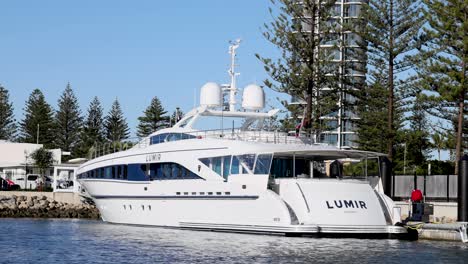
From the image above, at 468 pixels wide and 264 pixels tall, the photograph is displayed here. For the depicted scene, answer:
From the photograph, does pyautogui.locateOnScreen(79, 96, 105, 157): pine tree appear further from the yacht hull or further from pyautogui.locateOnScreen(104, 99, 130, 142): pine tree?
the yacht hull

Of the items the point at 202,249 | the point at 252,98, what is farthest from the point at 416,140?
the point at 202,249

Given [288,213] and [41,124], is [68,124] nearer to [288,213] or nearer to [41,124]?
[41,124]

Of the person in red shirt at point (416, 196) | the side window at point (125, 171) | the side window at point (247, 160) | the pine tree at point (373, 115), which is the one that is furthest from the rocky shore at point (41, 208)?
the person in red shirt at point (416, 196)

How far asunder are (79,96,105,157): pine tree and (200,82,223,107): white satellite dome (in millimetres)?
44639

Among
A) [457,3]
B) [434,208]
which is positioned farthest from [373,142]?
[434,208]

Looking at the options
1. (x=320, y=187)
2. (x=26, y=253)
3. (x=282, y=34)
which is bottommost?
(x=26, y=253)

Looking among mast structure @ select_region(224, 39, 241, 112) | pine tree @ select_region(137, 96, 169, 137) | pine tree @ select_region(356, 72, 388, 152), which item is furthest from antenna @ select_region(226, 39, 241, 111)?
pine tree @ select_region(137, 96, 169, 137)

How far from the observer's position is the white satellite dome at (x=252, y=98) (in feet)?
108

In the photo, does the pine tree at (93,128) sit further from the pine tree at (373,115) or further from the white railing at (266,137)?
the white railing at (266,137)

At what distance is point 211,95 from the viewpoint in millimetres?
32312

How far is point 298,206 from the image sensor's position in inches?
1011

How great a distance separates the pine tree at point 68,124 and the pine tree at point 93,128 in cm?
75

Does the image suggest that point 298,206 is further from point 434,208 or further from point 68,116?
point 68,116

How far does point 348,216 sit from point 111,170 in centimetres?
1099
